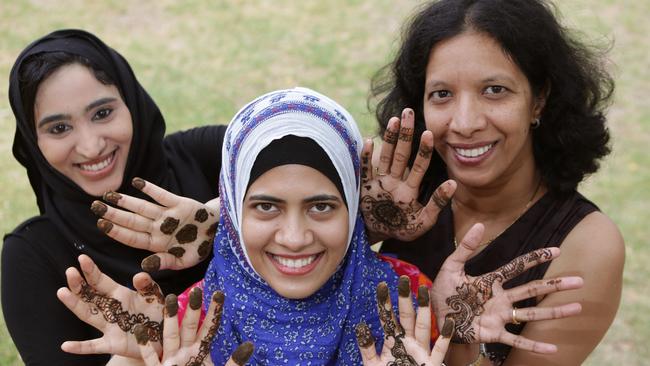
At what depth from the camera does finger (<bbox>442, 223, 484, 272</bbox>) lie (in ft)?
9.10

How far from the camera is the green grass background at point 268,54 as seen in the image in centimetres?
672

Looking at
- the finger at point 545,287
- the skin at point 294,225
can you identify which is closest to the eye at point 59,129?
the skin at point 294,225

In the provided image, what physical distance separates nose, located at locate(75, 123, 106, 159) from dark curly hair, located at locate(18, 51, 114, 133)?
0.69 ft

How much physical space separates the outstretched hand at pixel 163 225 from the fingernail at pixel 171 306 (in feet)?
1.30

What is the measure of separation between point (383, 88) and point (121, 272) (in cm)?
138

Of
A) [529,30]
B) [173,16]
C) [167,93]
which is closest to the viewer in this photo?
[529,30]

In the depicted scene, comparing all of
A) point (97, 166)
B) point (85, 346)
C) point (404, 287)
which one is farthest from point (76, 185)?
point (404, 287)

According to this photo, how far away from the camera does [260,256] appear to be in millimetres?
2732

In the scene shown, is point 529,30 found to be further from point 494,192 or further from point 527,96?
point 494,192

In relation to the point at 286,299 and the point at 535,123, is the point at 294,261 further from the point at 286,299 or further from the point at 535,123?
the point at 535,123

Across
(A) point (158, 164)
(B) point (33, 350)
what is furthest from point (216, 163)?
(B) point (33, 350)

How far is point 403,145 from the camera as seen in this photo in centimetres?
304

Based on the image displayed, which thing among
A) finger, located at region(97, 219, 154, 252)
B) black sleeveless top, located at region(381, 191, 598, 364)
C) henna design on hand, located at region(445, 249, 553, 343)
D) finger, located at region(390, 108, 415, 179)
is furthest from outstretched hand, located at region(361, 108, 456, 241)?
finger, located at region(97, 219, 154, 252)

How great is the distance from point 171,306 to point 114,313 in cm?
25
